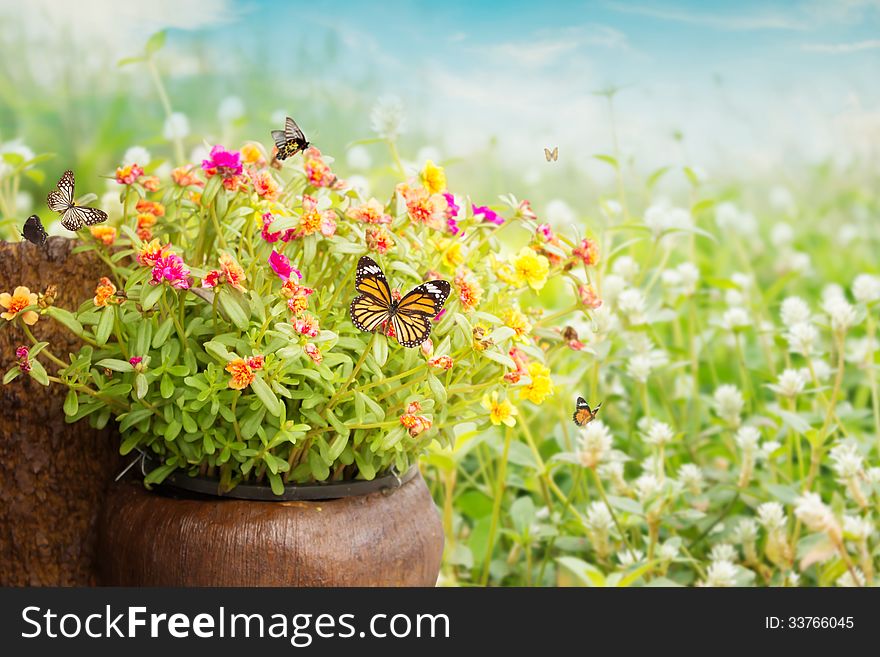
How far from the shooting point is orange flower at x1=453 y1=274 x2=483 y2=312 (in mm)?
1057

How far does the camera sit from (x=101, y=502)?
4.12ft

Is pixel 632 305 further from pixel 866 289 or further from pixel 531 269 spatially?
pixel 531 269

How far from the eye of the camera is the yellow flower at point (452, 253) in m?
1.12

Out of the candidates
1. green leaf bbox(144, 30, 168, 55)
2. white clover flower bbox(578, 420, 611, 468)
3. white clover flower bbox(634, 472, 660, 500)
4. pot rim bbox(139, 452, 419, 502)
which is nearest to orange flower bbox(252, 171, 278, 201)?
pot rim bbox(139, 452, 419, 502)

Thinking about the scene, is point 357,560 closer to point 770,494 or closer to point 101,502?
point 101,502

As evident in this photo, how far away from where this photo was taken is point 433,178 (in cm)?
111

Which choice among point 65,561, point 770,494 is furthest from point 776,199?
point 65,561

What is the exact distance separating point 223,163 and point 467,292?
0.99 feet

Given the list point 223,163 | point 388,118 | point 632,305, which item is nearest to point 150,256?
point 223,163

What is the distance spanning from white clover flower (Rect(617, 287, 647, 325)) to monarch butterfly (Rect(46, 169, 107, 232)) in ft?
3.01

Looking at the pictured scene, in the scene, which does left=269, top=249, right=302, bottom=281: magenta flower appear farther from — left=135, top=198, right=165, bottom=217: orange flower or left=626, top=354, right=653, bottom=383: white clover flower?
left=626, top=354, right=653, bottom=383: white clover flower

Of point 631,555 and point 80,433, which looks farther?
point 631,555

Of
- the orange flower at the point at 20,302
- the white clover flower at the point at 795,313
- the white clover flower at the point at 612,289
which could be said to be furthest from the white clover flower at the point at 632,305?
the orange flower at the point at 20,302

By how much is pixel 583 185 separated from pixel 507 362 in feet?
5.47
